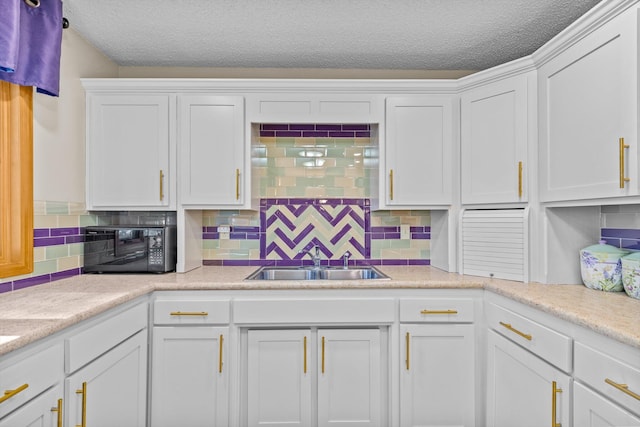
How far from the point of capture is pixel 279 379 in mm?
2088

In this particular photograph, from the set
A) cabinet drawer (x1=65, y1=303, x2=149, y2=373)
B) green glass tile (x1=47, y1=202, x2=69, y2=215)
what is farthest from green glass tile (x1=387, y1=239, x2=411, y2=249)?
green glass tile (x1=47, y1=202, x2=69, y2=215)

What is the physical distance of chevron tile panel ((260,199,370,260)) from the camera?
2.82 m

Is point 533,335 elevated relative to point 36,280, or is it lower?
lower

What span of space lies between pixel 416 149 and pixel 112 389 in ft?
7.04

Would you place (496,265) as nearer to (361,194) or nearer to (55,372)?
(361,194)

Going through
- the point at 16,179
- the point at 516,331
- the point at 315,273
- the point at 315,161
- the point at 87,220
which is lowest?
the point at 516,331

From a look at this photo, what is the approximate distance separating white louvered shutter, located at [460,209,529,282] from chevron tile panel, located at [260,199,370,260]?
0.76m

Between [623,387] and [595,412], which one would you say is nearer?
[623,387]

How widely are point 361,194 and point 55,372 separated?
2.11m

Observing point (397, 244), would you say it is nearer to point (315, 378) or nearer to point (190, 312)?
point (315, 378)

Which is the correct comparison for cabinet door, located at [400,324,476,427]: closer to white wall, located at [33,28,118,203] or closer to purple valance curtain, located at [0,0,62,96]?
white wall, located at [33,28,118,203]

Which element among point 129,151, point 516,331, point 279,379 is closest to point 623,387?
point 516,331

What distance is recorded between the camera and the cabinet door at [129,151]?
240cm

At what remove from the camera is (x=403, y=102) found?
2.44 meters
